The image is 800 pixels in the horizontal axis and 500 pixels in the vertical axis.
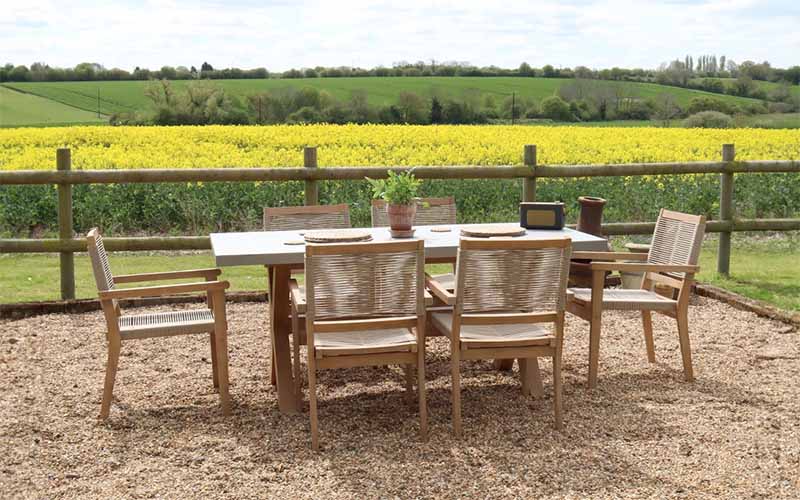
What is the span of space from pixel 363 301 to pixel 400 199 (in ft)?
3.34

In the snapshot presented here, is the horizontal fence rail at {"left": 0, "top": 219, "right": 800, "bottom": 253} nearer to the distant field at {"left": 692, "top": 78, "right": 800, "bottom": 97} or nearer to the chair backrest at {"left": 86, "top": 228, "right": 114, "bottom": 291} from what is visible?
the chair backrest at {"left": 86, "top": 228, "right": 114, "bottom": 291}

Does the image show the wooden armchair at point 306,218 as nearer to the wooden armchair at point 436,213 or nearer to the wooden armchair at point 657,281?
the wooden armchair at point 436,213

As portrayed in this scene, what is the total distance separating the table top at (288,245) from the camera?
15.4 feet

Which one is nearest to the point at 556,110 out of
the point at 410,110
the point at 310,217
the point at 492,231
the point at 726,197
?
the point at 410,110

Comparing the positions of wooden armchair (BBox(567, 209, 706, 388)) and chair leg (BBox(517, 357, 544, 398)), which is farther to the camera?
wooden armchair (BBox(567, 209, 706, 388))

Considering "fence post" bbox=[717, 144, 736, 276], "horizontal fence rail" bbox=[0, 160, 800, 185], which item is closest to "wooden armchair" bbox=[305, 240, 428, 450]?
"horizontal fence rail" bbox=[0, 160, 800, 185]

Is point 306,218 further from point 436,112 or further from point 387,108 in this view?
point 436,112

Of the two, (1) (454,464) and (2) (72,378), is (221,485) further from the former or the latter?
(2) (72,378)

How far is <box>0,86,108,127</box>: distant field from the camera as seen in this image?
1221 inches

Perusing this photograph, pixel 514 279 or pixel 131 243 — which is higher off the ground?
pixel 514 279

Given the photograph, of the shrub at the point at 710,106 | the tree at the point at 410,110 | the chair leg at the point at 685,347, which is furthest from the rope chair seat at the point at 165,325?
the shrub at the point at 710,106

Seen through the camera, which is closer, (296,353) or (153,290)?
(153,290)

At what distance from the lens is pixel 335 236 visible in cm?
503

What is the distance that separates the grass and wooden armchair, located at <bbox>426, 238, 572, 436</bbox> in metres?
3.85
